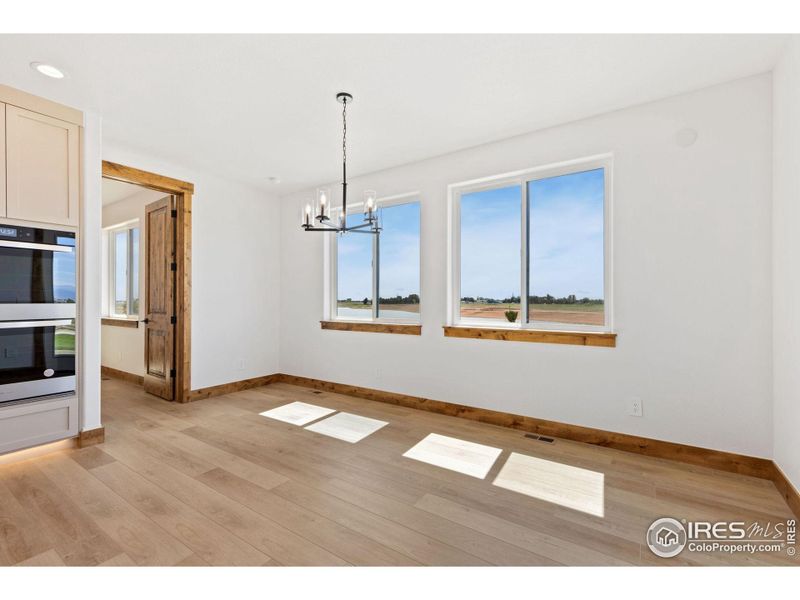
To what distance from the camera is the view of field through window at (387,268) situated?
176 inches

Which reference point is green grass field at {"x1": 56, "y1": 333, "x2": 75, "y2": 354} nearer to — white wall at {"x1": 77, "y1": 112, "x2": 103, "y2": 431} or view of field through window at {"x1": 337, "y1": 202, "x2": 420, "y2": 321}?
white wall at {"x1": 77, "y1": 112, "x2": 103, "y2": 431}

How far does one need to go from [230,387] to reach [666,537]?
15.2 ft

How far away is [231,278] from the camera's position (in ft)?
16.5

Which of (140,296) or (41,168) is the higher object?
(41,168)

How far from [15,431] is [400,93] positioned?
3.74m

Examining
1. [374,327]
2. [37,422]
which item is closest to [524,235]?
[374,327]

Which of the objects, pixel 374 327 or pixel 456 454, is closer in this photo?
pixel 456 454

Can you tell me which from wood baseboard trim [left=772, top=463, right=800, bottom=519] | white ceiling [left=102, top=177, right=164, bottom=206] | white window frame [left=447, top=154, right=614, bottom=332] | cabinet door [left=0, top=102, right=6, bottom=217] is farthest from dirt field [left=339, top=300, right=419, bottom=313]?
cabinet door [left=0, top=102, right=6, bottom=217]

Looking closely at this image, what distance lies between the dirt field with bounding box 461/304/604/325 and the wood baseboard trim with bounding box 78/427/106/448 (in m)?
3.44

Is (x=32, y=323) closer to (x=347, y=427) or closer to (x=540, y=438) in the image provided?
(x=347, y=427)

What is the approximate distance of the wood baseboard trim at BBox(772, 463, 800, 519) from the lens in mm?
2137

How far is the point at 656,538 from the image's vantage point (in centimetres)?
195
